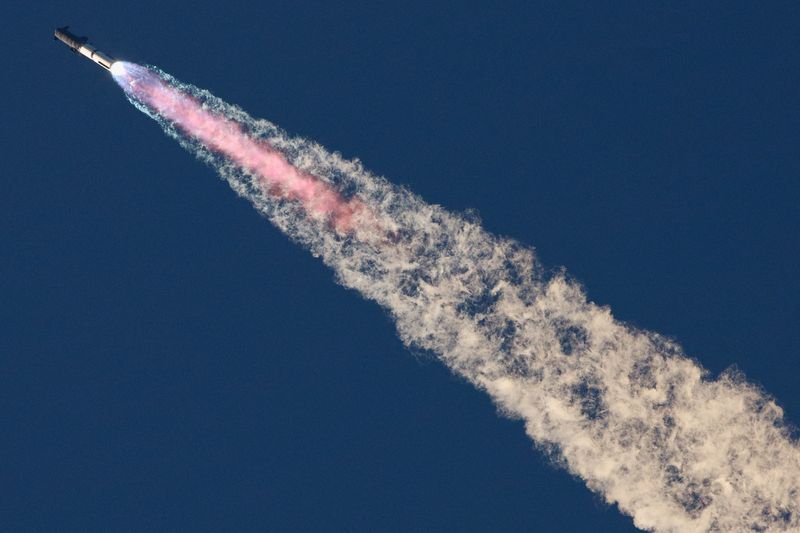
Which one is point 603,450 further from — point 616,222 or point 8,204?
point 8,204

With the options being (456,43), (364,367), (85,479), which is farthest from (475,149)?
(85,479)

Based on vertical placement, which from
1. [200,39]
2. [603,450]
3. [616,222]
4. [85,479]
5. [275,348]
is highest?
[616,222]

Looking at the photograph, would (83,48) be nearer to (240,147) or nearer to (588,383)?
(240,147)

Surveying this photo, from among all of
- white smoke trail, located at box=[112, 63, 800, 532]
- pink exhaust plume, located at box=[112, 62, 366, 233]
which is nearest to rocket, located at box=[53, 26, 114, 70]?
pink exhaust plume, located at box=[112, 62, 366, 233]

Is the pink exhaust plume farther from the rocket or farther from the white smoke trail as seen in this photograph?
the white smoke trail

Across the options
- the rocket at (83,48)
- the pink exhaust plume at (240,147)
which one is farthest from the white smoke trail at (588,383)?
A: the rocket at (83,48)

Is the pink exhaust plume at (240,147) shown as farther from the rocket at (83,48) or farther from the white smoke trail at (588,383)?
the white smoke trail at (588,383)

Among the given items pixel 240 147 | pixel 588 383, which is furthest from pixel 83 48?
pixel 588 383
